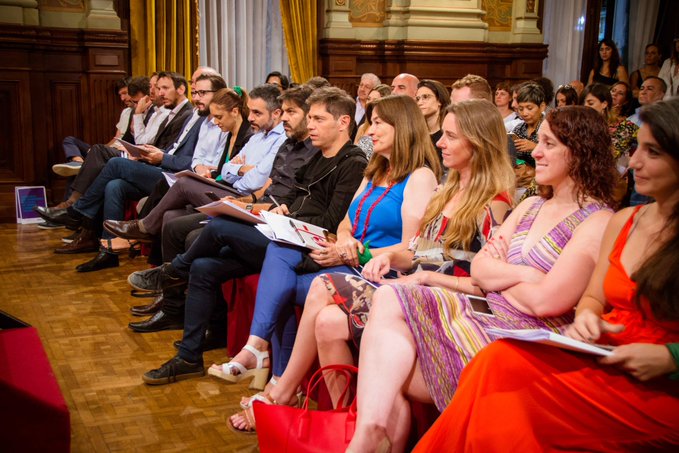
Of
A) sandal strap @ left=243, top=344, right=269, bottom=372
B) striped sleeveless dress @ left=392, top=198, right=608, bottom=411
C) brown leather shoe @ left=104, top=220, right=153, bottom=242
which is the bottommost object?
sandal strap @ left=243, top=344, right=269, bottom=372

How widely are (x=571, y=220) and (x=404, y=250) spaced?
29.9 inches

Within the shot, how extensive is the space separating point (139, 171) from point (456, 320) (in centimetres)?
357

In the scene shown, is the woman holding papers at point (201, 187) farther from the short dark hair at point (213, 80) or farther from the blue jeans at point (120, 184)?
the blue jeans at point (120, 184)

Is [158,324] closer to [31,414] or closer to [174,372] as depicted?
[174,372]

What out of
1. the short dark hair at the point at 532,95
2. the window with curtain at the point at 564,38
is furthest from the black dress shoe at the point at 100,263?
the window with curtain at the point at 564,38

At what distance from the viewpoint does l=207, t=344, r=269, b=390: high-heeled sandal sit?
2.74 meters

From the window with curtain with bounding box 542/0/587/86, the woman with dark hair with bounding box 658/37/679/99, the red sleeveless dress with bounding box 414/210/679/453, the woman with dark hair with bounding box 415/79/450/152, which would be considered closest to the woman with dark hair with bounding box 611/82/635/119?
the woman with dark hair with bounding box 658/37/679/99

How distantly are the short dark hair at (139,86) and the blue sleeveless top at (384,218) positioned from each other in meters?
4.15

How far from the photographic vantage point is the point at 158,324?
3.64 m

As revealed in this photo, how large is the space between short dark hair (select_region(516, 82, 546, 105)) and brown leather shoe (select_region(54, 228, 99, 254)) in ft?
10.2

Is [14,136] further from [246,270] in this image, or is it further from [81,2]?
[246,270]

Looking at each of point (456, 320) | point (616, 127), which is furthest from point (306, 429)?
point (616, 127)

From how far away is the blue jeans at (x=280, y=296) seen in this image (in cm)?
280

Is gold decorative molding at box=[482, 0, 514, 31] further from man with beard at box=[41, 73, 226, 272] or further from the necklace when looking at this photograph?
the necklace
